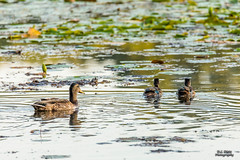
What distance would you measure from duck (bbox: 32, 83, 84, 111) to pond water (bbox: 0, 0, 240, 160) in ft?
0.58

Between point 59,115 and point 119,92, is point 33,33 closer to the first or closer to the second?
point 119,92

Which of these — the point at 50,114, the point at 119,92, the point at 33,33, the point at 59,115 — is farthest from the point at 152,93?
the point at 33,33

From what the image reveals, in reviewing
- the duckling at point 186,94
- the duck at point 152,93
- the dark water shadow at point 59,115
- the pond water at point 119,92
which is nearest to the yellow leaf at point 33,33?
the pond water at point 119,92

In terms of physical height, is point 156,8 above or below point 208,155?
above

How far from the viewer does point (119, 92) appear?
1477 centimetres

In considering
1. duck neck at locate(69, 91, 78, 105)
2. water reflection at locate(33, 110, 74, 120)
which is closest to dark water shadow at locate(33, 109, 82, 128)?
water reflection at locate(33, 110, 74, 120)

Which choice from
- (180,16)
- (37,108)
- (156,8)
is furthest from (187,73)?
(156,8)

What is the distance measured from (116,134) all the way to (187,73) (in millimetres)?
7482

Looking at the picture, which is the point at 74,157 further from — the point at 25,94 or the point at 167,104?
the point at 25,94

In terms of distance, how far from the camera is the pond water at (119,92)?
9789 mm

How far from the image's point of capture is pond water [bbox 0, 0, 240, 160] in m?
9.79

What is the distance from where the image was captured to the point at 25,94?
1477 centimetres

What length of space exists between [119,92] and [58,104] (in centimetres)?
208

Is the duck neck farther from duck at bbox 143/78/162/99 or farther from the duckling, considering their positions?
the duckling
